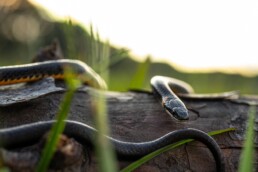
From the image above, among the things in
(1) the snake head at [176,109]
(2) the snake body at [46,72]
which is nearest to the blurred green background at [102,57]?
(2) the snake body at [46,72]

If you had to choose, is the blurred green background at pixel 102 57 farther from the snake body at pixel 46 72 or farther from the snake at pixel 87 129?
the snake at pixel 87 129

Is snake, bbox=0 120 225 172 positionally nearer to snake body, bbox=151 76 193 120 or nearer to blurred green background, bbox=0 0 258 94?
blurred green background, bbox=0 0 258 94

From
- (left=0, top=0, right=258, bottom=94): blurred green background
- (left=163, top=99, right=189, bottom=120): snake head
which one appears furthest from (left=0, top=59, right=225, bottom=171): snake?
(left=0, top=0, right=258, bottom=94): blurred green background

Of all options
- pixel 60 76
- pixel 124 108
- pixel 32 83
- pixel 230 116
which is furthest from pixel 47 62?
pixel 230 116

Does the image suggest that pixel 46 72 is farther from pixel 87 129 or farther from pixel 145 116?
pixel 87 129

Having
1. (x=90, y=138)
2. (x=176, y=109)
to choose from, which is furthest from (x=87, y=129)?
(x=176, y=109)

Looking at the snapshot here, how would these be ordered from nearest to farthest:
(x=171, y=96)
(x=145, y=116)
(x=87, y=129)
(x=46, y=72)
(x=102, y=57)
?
(x=87, y=129) < (x=102, y=57) < (x=145, y=116) < (x=171, y=96) < (x=46, y=72)
